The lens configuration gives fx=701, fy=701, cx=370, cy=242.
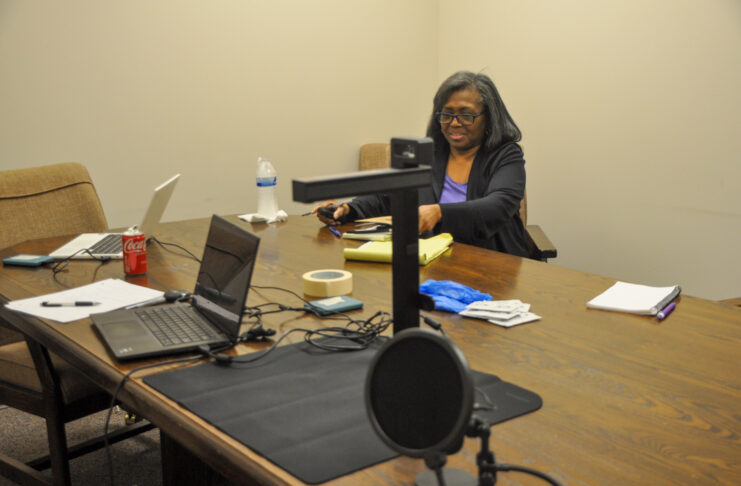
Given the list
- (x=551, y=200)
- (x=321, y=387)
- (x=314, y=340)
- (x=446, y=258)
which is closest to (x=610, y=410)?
(x=321, y=387)

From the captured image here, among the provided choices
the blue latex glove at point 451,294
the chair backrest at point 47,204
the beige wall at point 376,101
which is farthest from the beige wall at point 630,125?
the chair backrest at point 47,204

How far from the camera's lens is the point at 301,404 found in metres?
1.12

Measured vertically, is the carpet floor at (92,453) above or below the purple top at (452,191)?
below

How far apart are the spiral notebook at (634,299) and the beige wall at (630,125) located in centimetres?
173

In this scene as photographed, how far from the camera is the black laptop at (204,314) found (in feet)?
4.50

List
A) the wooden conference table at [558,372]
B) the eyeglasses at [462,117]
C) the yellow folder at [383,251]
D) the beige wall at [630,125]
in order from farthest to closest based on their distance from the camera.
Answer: the beige wall at [630,125]
the eyeglasses at [462,117]
the yellow folder at [383,251]
the wooden conference table at [558,372]

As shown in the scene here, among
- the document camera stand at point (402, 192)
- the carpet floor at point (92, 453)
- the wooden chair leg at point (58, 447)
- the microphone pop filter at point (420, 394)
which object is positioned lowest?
the carpet floor at point (92, 453)

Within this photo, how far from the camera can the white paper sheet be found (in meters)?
1.62

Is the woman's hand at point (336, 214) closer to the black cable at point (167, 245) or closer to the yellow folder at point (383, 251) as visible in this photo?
the yellow folder at point (383, 251)

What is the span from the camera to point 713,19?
3121mm

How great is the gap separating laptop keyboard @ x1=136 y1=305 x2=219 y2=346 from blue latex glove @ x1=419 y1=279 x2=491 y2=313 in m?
0.53

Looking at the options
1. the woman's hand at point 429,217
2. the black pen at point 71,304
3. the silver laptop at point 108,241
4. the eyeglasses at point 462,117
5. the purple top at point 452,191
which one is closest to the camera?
the black pen at point 71,304

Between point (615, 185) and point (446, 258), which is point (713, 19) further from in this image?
point (446, 258)

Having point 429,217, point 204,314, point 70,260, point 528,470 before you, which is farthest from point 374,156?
point 528,470
